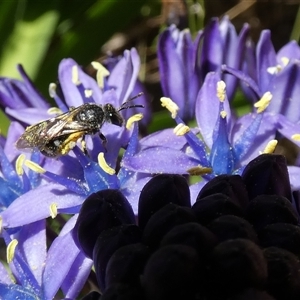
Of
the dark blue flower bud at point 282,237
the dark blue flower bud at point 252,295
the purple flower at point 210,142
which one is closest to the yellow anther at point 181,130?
the purple flower at point 210,142

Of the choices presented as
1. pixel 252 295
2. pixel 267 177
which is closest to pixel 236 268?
pixel 252 295

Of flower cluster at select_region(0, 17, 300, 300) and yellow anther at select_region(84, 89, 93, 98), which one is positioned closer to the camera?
flower cluster at select_region(0, 17, 300, 300)

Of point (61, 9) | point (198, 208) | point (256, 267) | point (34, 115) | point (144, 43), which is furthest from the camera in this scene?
point (144, 43)

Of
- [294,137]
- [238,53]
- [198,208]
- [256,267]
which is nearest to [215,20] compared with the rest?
[238,53]

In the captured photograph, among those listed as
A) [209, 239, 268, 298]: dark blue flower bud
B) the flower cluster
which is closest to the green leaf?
the flower cluster

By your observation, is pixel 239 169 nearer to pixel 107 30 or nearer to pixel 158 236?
pixel 158 236

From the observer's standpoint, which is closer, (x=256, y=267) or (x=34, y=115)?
(x=256, y=267)

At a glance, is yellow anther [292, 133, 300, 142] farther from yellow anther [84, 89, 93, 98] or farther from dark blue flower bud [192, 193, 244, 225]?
yellow anther [84, 89, 93, 98]
